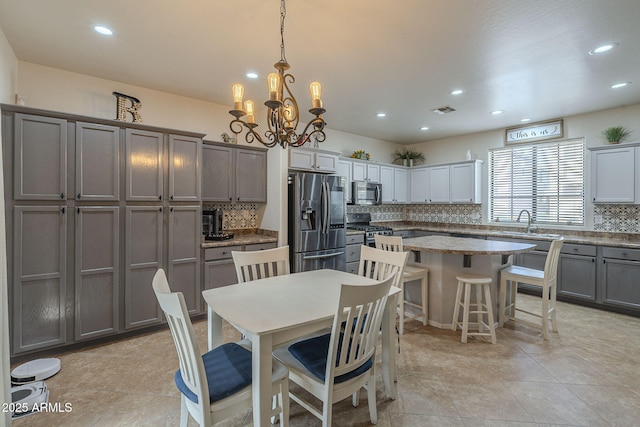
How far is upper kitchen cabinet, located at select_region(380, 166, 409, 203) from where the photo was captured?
240 inches

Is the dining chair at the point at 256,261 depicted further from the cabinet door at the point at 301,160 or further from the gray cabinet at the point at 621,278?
the gray cabinet at the point at 621,278

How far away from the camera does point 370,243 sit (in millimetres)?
5312

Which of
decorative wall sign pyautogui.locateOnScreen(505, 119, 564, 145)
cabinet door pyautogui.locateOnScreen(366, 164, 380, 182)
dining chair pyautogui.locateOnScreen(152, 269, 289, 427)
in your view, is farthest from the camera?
cabinet door pyautogui.locateOnScreen(366, 164, 380, 182)

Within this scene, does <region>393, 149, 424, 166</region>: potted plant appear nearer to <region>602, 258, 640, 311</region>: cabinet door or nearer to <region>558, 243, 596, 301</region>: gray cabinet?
<region>558, 243, 596, 301</region>: gray cabinet

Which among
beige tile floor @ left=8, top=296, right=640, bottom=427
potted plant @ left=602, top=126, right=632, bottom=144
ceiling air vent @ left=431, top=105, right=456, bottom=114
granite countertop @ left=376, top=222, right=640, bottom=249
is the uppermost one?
ceiling air vent @ left=431, top=105, right=456, bottom=114

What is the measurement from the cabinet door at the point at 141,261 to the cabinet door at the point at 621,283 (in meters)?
5.51

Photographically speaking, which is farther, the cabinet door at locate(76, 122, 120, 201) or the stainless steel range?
the stainless steel range

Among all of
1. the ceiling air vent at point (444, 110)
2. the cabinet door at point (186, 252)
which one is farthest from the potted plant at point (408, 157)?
the cabinet door at point (186, 252)

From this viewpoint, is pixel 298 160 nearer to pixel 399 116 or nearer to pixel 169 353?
pixel 399 116

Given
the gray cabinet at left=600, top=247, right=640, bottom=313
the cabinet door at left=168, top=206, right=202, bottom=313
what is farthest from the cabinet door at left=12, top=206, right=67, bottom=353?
the gray cabinet at left=600, top=247, right=640, bottom=313

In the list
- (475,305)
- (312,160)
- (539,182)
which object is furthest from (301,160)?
(539,182)

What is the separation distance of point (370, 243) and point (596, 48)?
366cm

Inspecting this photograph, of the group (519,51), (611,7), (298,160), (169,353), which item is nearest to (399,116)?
(298,160)

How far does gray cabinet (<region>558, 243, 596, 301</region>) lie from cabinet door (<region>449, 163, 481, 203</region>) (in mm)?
1726
